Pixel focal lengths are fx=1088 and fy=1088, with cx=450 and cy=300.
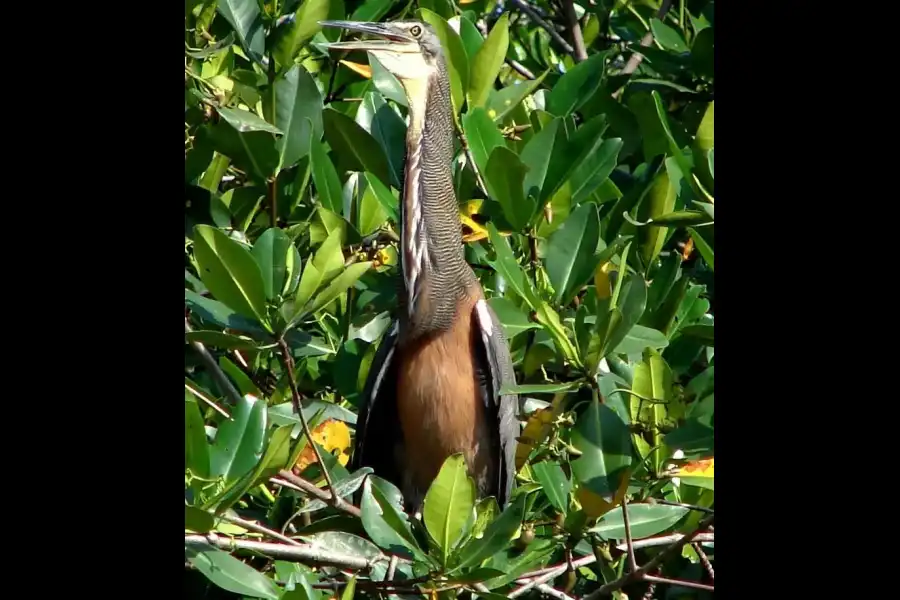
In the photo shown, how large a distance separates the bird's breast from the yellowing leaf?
423 millimetres

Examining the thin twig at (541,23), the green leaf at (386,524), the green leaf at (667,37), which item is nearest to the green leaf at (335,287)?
the green leaf at (386,524)

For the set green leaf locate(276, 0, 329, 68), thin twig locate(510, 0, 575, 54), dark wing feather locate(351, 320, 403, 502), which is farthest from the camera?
thin twig locate(510, 0, 575, 54)

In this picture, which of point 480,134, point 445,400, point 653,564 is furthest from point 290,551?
point 445,400

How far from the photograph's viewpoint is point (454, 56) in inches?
101

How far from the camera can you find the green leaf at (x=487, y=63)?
2520 millimetres

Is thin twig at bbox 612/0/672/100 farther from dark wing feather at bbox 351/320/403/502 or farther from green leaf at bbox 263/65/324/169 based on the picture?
green leaf at bbox 263/65/324/169

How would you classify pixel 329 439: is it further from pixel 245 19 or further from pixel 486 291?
pixel 245 19

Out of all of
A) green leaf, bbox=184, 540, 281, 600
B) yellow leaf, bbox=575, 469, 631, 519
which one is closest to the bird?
yellow leaf, bbox=575, 469, 631, 519

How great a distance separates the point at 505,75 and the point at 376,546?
1.98 m

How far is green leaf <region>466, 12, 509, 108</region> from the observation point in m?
2.52

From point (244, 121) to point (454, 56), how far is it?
24.0 inches

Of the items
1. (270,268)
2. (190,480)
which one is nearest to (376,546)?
(190,480)
